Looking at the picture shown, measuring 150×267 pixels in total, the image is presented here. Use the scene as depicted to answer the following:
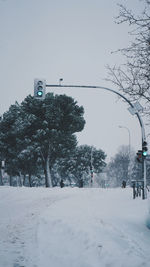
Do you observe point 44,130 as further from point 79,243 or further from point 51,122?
point 79,243

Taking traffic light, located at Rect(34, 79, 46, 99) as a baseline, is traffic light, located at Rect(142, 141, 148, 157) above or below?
below

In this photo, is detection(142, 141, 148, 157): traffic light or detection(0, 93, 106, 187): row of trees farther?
detection(0, 93, 106, 187): row of trees

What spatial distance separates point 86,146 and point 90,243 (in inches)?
2178

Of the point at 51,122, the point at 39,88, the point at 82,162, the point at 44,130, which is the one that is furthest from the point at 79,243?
the point at 82,162

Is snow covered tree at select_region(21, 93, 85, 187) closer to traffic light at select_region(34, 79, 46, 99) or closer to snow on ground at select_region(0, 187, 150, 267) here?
traffic light at select_region(34, 79, 46, 99)

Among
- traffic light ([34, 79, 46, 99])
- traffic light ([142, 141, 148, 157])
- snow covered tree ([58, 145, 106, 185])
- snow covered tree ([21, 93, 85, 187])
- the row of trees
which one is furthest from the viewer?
snow covered tree ([58, 145, 106, 185])

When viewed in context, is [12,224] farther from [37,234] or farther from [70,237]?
[70,237]

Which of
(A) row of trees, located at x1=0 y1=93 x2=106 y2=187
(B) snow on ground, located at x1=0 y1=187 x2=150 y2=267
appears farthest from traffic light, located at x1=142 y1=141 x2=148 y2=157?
(A) row of trees, located at x1=0 y1=93 x2=106 y2=187

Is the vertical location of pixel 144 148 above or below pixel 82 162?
above

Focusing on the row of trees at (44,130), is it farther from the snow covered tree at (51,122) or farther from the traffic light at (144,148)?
the traffic light at (144,148)

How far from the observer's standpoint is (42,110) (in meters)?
33.4

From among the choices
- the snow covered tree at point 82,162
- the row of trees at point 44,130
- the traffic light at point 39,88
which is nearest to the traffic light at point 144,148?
the traffic light at point 39,88

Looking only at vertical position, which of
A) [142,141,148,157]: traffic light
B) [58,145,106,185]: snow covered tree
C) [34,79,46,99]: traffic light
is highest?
[34,79,46,99]: traffic light

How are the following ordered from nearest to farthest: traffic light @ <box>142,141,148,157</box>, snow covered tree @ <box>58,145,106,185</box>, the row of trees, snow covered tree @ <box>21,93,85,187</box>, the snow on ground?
the snow on ground, traffic light @ <box>142,141,148,157</box>, snow covered tree @ <box>21,93,85,187</box>, the row of trees, snow covered tree @ <box>58,145,106,185</box>
